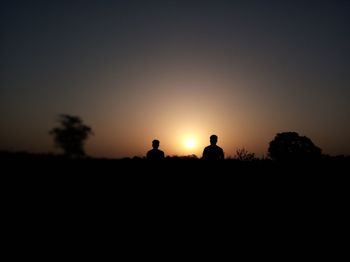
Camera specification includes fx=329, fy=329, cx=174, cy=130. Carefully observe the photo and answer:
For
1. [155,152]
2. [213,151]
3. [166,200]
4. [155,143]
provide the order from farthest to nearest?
1. [213,151]
2. [155,143]
3. [155,152]
4. [166,200]

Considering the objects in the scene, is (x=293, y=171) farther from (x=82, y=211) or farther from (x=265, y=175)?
(x=82, y=211)

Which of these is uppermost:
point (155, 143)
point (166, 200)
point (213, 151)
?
point (155, 143)

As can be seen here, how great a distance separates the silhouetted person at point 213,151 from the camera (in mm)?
12914

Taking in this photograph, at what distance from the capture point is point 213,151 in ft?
42.9

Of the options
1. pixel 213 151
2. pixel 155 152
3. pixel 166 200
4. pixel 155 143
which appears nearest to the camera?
pixel 166 200

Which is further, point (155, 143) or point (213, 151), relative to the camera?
point (213, 151)

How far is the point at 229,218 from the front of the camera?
28.7 feet

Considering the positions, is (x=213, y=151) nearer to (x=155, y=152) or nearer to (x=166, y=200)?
(x=155, y=152)

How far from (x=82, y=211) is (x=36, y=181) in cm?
158

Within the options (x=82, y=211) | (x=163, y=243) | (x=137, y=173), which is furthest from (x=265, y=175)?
(x=82, y=211)

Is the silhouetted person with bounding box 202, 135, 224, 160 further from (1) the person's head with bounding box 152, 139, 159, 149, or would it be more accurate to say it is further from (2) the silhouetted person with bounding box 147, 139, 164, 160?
(1) the person's head with bounding box 152, 139, 159, 149

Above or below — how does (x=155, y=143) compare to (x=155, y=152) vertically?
above

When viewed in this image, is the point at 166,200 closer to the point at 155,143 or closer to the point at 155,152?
the point at 155,152

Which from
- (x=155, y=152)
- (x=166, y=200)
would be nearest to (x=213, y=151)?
(x=155, y=152)
